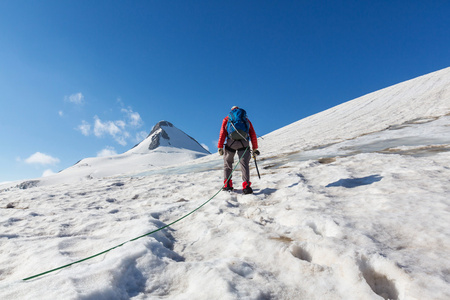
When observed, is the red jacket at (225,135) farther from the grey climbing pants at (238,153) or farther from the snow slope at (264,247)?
the snow slope at (264,247)

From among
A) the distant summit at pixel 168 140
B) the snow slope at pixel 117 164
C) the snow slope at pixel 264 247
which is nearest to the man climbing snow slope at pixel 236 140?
the snow slope at pixel 264 247

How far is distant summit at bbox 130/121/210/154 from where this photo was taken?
12988 cm

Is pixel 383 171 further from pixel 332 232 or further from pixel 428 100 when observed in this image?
pixel 428 100

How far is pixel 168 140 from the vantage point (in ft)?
467

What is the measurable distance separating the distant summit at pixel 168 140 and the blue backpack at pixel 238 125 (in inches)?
4845

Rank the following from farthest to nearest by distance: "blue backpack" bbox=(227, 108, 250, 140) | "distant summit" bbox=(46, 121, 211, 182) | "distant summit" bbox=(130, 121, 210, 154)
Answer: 1. "distant summit" bbox=(130, 121, 210, 154)
2. "distant summit" bbox=(46, 121, 211, 182)
3. "blue backpack" bbox=(227, 108, 250, 140)

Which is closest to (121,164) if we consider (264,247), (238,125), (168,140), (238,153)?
(238,153)

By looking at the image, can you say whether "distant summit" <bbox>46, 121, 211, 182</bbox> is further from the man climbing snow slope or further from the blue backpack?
the blue backpack

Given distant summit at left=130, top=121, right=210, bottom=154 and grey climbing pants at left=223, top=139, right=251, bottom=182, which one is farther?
distant summit at left=130, top=121, right=210, bottom=154

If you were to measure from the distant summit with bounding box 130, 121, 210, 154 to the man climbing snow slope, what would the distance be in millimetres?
122868

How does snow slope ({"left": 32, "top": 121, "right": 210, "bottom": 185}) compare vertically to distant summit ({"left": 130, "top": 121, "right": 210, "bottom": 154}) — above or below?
below

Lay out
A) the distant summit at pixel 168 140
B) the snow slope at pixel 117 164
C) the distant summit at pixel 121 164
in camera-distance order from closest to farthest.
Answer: the snow slope at pixel 117 164, the distant summit at pixel 121 164, the distant summit at pixel 168 140

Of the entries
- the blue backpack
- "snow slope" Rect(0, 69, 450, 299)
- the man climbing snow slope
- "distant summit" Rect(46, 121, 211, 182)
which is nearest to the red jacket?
the man climbing snow slope

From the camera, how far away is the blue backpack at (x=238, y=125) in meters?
6.08
